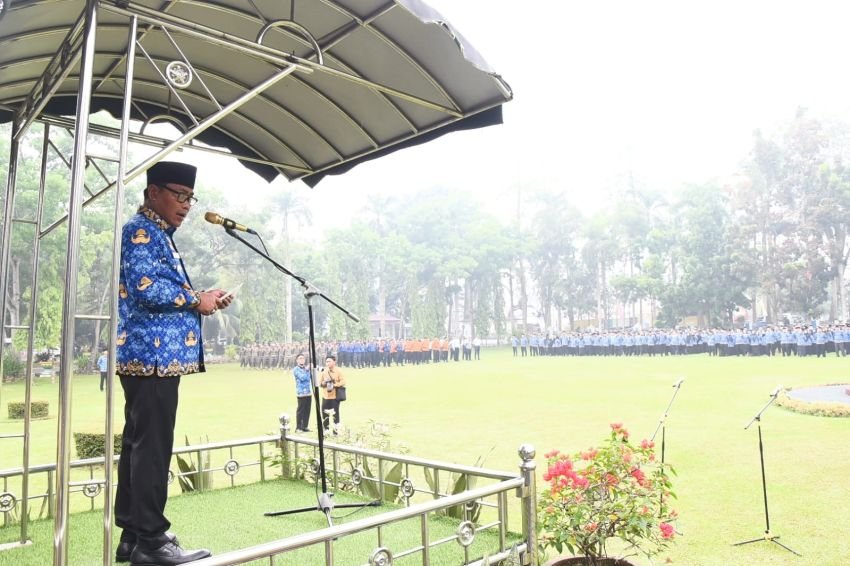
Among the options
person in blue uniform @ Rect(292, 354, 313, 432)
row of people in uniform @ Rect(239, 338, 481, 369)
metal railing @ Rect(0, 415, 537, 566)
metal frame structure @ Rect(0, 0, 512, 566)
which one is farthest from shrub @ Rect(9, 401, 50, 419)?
row of people in uniform @ Rect(239, 338, 481, 369)

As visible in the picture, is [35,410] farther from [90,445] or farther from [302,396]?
[90,445]

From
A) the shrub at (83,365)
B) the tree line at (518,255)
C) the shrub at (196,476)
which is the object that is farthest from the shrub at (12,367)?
the shrub at (196,476)

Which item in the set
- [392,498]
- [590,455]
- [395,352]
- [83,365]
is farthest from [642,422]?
[83,365]

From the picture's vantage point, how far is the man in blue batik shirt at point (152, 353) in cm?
259

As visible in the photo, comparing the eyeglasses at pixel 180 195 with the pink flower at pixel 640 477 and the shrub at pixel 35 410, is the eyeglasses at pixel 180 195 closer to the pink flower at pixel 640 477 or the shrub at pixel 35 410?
the pink flower at pixel 640 477

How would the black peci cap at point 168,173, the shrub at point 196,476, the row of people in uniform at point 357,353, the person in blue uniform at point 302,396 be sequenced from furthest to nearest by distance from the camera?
the row of people in uniform at point 357,353 → the person in blue uniform at point 302,396 → the shrub at point 196,476 → the black peci cap at point 168,173

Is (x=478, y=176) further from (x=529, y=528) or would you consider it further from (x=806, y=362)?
(x=529, y=528)

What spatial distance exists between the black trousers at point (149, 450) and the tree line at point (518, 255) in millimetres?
18483

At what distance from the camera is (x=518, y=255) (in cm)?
4244

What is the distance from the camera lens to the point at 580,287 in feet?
136

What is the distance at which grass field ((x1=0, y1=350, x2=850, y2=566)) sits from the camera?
666cm

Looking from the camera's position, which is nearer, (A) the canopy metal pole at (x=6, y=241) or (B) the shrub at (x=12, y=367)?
(A) the canopy metal pole at (x=6, y=241)

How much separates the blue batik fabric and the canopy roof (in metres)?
0.60

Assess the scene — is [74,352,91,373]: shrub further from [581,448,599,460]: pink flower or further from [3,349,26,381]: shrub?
[581,448,599,460]: pink flower
